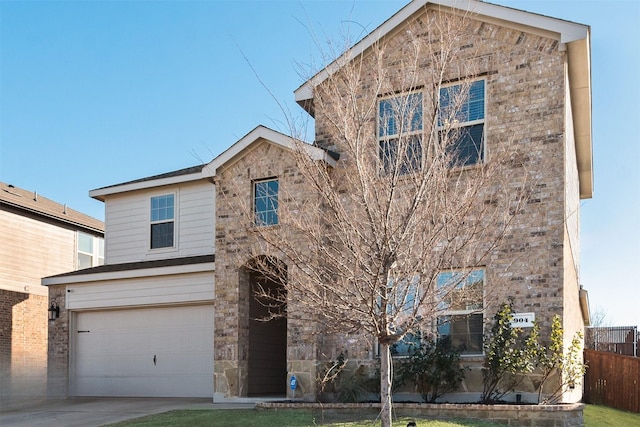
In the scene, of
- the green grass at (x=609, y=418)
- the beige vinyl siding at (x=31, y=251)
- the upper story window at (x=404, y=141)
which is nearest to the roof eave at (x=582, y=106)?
the upper story window at (x=404, y=141)

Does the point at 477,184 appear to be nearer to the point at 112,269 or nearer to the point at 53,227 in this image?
the point at 112,269

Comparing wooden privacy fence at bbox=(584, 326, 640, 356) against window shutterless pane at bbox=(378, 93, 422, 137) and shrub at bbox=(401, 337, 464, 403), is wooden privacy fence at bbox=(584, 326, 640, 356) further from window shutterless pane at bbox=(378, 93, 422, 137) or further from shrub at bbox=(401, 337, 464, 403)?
window shutterless pane at bbox=(378, 93, 422, 137)

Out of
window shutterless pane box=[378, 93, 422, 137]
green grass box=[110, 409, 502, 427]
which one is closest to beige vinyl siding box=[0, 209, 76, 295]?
green grass box=[110, 409, 502, 427]

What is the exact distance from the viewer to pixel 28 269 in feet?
72.2

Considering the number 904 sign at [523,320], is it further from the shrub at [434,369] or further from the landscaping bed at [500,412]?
the landscaping bed at [500,412]

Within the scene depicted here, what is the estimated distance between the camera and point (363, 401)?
42.9ft

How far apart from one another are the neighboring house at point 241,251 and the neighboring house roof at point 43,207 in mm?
3473

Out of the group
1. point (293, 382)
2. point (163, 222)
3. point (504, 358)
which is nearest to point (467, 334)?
point (504, 358)

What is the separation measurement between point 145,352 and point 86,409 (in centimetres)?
298

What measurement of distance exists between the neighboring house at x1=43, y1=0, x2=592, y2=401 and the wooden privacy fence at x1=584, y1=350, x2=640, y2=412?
7.67 ft

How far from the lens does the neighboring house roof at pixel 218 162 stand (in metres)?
11.1

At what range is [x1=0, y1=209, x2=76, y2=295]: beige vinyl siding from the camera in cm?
2117

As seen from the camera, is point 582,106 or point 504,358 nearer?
point 504,358

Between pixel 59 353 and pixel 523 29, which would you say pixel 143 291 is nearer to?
pixel 59 353
